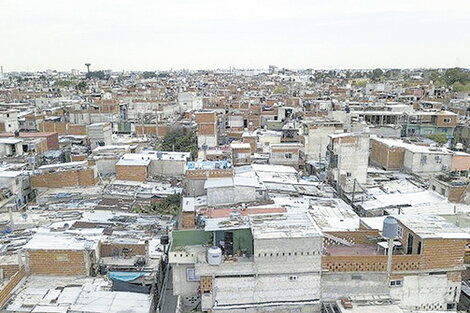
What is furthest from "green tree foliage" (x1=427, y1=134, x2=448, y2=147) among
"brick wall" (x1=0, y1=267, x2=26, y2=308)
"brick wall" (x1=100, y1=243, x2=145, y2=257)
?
"brick wall" (x1=0, y1=267, x2=26, y2=308)

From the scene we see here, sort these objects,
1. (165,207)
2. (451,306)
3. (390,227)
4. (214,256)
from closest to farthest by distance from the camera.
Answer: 1. (390,227)
2. (214,256)
3. (451,306)
4. (165,207)

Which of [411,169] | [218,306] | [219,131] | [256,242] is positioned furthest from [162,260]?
[219,131]

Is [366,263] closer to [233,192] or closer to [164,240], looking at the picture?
[233,192]

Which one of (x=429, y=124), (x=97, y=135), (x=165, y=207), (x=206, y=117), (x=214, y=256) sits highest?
(x=206, y=117)

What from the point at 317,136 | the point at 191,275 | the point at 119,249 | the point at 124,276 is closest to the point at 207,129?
the point at 317,136

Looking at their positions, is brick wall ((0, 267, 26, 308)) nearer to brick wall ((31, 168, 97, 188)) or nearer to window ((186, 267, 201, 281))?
window ((186, 267, 201, 281))

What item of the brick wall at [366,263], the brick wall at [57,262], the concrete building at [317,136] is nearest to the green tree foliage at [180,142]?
the concrete building at [317,136]

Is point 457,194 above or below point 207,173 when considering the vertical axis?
below
